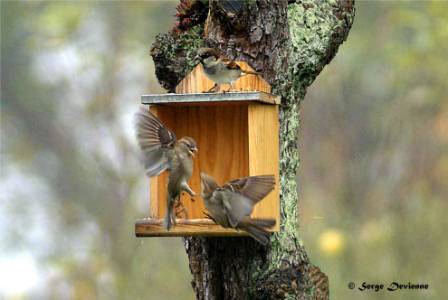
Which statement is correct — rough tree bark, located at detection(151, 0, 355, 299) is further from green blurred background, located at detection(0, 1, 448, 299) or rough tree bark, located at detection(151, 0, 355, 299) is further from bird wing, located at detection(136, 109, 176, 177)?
green blurred background, located at detection(0, 1, 448, 299)

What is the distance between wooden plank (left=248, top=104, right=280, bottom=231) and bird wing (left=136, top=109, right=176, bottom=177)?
329mm

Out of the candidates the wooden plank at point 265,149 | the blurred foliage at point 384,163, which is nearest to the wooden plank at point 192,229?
the wooden plank at point 265,149

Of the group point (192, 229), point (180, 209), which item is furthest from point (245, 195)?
point (180, 209)

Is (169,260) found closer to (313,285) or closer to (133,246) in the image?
(133,246)

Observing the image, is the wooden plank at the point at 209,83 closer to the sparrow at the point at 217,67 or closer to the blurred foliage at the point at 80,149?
the sparrow at the point at 217,67

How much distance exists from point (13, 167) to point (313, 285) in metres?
4.57

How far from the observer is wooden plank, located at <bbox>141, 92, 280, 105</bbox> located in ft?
13.9

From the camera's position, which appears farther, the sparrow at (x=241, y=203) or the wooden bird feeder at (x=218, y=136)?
the wooden bird feeder at (x=218, y=136)

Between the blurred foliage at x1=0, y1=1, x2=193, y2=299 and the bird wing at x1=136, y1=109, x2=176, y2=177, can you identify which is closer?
the bird wing at x1=136, y1=109, x2=176, y2=177

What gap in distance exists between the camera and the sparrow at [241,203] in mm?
4082

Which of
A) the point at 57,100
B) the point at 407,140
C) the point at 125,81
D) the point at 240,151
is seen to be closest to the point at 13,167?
the point at 57,100

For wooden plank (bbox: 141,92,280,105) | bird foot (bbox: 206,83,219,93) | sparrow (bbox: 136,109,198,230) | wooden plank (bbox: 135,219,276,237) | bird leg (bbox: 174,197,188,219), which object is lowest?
wooden plank (bbox: 135,219,276,237)

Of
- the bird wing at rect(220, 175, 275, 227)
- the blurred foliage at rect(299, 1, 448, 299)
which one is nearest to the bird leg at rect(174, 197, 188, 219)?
the bird wing at rect(220, 175, 275, 227)

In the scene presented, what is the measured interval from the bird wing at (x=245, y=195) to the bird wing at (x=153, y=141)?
0.30m
